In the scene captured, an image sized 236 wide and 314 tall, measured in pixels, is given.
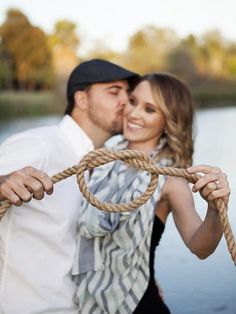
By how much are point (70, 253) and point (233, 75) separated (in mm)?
12674

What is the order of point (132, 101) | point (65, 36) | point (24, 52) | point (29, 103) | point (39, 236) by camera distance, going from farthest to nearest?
point (65, 36) < point (29, 103) < point (24, 52) < point (132, 101) < point (39, 236)

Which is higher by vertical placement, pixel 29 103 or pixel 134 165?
pixel 134 165

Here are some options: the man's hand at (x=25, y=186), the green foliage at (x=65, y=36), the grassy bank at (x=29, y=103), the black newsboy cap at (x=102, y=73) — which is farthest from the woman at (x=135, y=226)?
the green foliage at (x=65, y=36)

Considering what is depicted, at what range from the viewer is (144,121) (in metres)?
1.59

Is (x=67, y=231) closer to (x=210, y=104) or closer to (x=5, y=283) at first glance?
(x=5, y=283)

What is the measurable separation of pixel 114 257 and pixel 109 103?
490mm

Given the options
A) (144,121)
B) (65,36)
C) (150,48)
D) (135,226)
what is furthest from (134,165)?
(65,36)

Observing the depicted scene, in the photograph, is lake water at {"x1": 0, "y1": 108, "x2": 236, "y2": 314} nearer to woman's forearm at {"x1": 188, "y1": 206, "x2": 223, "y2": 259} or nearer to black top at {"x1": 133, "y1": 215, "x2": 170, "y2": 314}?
black top at {"x1": 133, "y1": 215, "x2": 170, "y2": 314}

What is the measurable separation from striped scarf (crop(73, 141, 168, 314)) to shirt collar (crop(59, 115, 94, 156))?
0.18 metres

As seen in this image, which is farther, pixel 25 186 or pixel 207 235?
pixel 207 235

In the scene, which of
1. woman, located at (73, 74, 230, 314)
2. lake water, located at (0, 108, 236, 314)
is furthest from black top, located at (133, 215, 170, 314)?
lake water, located at (0, 108, 236, 314)

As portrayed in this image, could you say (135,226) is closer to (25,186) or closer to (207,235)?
(207,235)

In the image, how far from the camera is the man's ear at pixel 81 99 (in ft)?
5.76

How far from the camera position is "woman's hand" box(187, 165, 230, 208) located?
1.09 m
